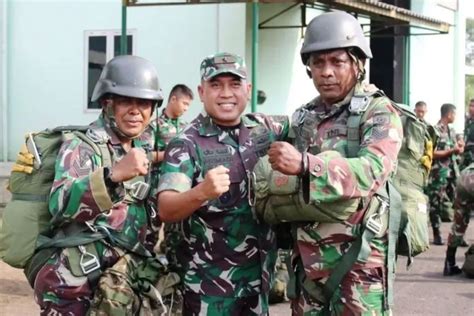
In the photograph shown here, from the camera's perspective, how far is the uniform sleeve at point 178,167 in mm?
3236

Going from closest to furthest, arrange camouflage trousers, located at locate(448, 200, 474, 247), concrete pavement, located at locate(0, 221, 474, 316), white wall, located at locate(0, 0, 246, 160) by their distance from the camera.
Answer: concrete pavement, located at locate(0, 221, 474, 316) < camouflage trousers, located at locate(448, 200, 474, 247) < white wall, located at locate(0, 0, 246, 160)

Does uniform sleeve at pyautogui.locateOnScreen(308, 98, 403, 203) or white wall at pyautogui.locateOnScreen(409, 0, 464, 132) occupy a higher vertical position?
white wall at pyautogui.locateOnScreen(409, 0, 464, 132)

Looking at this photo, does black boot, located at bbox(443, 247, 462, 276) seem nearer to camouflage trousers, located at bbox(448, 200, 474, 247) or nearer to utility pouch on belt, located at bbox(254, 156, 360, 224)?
camouflage trousers, located at bbox(448, 200, 474, 247)

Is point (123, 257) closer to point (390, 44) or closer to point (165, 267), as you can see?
point (165, 267)

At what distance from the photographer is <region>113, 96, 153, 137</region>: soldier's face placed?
11.6 feet

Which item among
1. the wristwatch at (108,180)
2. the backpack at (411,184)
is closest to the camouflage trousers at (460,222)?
the backpack at (411,184)

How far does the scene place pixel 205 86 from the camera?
3.41 meters

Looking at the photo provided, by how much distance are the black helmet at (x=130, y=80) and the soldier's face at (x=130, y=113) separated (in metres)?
0.05

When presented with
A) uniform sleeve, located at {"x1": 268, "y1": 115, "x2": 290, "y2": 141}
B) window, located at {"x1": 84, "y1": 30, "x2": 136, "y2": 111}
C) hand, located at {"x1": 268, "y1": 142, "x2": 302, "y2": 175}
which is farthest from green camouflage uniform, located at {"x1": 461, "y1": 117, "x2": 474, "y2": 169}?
hand, located at {"x1": 268, "y1": 142, "x2": 302, "y2": 175}

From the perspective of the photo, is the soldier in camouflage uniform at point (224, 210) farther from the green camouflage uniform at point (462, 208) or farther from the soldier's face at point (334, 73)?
the green camouflage uniform at point (462, 208)

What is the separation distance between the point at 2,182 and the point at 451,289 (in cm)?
730

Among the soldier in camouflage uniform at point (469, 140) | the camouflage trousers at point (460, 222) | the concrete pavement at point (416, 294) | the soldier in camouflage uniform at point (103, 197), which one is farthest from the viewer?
the soldier in camouflage uniform at point (469, 140)

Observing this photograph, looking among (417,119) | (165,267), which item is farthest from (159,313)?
(417,119)

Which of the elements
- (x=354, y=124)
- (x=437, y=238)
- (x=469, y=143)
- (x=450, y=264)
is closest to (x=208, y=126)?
(x=354, y=124)
